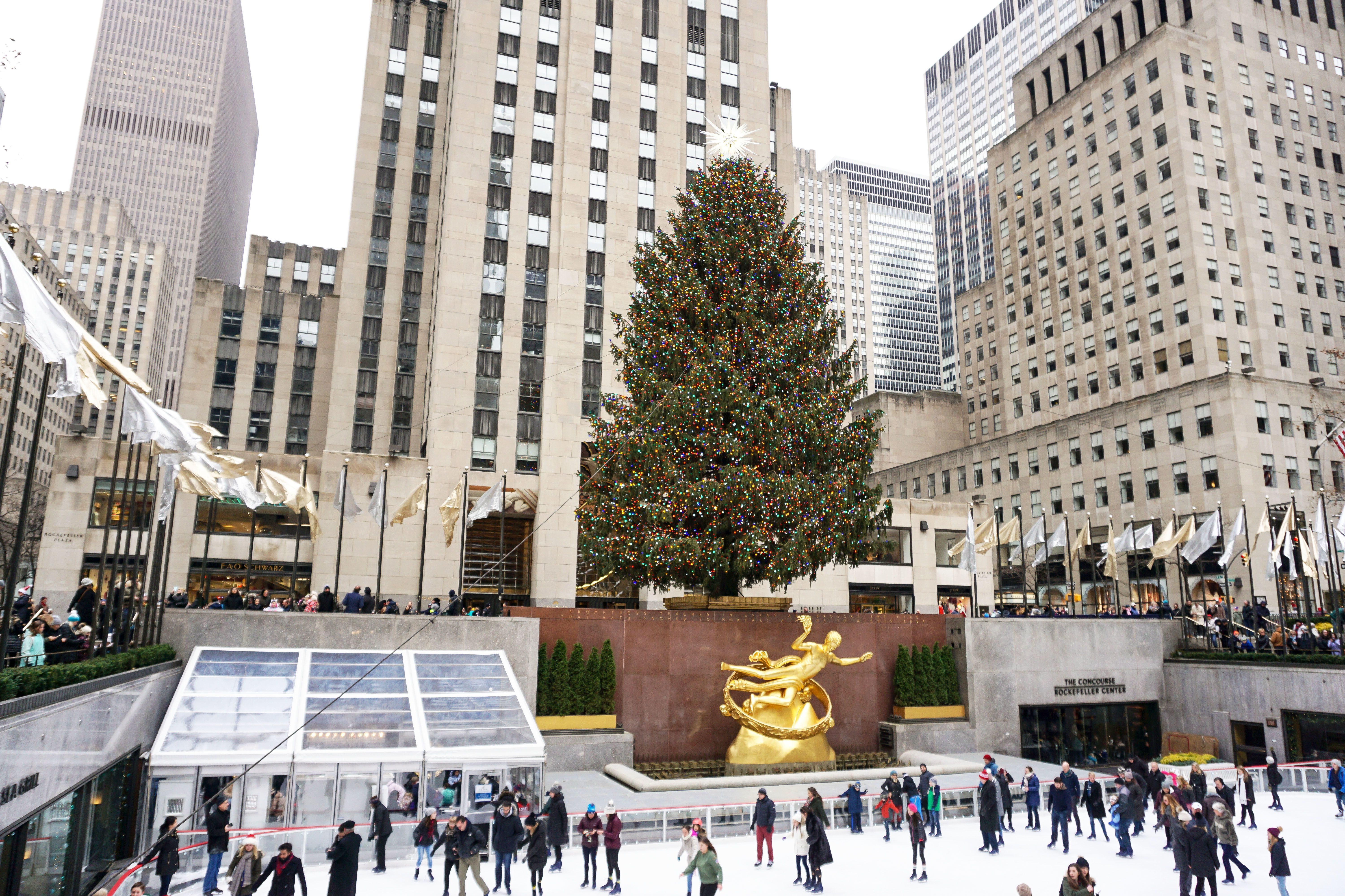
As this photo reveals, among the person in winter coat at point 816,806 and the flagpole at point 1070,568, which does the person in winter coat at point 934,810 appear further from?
the flagpole at point 1070,568

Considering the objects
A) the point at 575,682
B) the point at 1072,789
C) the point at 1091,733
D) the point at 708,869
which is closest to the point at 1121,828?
the point at 1072,789

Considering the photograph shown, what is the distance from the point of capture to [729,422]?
29.4 meters

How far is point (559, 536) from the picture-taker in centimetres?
4691

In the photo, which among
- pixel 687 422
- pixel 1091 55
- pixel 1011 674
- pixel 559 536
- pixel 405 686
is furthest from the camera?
pixel 1091 55

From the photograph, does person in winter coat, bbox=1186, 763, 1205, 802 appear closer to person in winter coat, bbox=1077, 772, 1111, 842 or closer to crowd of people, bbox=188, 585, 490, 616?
person in winter coat, bbox=1077, 772, 1111, 842

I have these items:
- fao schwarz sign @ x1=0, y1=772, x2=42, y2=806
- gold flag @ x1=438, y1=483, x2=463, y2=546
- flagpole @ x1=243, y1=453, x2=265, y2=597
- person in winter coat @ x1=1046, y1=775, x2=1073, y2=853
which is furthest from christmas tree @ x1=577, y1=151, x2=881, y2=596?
fao schwarz sign @ x1=0, y1=772, x2=42, y2=806

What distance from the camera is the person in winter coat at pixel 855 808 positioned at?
20.3 metres

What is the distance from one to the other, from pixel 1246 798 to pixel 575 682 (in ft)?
57.6

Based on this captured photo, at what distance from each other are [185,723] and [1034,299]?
79971mm

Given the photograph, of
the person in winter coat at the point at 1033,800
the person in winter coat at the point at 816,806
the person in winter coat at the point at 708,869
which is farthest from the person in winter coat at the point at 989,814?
the person in winter coat at the point at 708,869

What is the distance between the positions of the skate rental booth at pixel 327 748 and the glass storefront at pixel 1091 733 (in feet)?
63.8

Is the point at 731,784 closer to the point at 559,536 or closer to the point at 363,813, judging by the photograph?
the point at 363,813

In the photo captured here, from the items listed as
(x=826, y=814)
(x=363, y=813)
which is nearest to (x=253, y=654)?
(x=363, y=813)

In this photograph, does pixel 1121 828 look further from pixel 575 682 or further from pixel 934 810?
pixel 575 682
